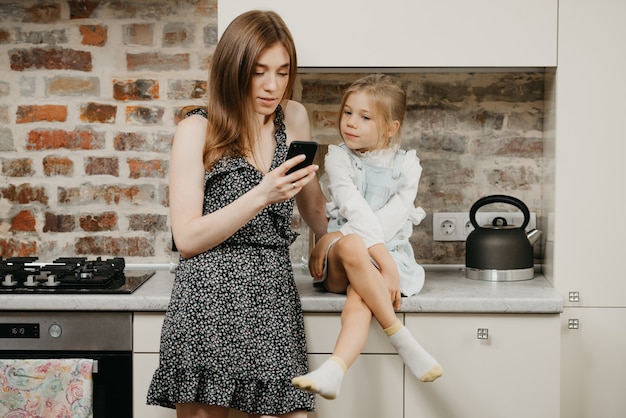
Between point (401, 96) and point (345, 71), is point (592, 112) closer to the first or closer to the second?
A: point (401, 96)

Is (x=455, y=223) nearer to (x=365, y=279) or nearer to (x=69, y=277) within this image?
(x=365, y=279)

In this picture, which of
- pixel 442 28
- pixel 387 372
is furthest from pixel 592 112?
pixel 387 372

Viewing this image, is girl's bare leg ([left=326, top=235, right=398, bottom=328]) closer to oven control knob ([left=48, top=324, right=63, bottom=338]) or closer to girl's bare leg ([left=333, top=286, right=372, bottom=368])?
girl's bare leg ([left=333, top=286, right=372, bottom=368])

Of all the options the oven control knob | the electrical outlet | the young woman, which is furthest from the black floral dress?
Result: the electrical outlet

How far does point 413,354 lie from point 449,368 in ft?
0.68

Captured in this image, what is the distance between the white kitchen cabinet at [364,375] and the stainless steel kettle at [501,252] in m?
0.44

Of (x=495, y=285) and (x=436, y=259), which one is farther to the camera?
(x=436, y=259)

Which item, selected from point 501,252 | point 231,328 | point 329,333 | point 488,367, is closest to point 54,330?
point 231,328

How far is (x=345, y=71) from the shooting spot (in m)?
2.40

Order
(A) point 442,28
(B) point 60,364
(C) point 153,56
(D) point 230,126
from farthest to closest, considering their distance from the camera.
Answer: (C) point 153,56 < (A) point 442,28 < (B) point 60,364 < (D) point 230,126

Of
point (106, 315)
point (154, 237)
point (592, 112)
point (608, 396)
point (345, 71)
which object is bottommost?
point (608, 396)

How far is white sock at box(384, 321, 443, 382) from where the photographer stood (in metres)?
1.93

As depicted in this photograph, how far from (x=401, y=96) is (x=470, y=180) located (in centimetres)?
54

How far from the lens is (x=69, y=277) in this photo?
→ 7.32ft
